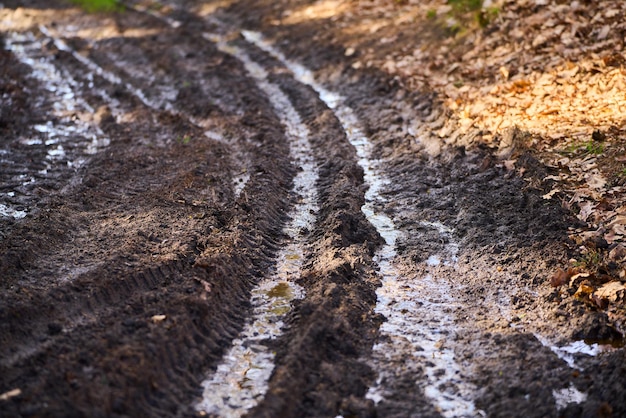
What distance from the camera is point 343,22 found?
15.4 metres

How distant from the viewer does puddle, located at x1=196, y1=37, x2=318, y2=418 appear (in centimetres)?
479

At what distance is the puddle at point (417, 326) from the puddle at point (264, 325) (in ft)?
2.45

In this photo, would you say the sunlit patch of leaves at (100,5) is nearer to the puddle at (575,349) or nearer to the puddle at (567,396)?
the puddle at (575,349)

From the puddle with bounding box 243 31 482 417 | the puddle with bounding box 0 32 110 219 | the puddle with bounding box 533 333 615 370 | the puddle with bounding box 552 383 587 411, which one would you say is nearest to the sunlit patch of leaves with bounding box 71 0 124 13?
the puddle with bounding box 0 32 110 219

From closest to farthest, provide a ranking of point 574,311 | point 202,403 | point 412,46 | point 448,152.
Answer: point 202,403
point 574,311
point 448,152
point 412,46

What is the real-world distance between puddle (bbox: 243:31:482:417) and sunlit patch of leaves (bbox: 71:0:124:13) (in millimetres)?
13590

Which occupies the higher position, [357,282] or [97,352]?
[97,352]

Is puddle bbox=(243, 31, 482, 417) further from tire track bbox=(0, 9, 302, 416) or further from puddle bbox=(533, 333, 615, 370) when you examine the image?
tire track bbox=(0, 9, 302, 416)

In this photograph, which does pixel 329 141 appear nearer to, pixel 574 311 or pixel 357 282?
pixel 357 282

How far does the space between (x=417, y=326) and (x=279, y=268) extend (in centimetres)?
151

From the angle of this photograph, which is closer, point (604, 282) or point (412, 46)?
point (604, 282)

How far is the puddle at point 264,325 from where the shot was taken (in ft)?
15.7

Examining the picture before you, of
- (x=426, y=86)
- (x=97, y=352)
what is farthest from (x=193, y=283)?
(x=426, y=86)

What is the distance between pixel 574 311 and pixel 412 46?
828cm
